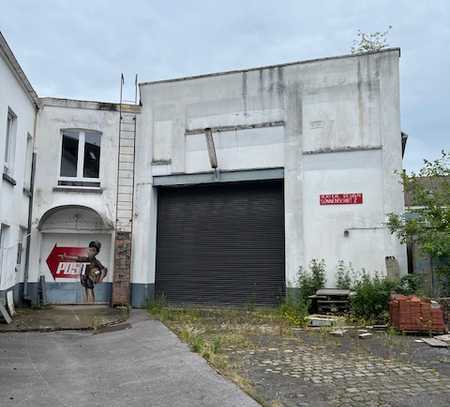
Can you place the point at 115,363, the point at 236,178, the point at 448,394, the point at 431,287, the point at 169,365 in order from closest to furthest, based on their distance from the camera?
the point at 448,394, the point at 169,365, the point at 115,363, the point at 431,287, the point at 236,178

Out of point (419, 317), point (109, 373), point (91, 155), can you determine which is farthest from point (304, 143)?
point (109, 373)

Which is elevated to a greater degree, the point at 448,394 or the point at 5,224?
the point at 5,224

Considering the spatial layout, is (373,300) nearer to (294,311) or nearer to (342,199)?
(294,311)

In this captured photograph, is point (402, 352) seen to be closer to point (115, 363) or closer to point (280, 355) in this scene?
point (280, 355)

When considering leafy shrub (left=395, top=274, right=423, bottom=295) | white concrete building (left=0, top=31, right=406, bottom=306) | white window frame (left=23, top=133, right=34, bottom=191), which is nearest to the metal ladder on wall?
white concrete building (left=0, top=31, right=406, bottom=306)

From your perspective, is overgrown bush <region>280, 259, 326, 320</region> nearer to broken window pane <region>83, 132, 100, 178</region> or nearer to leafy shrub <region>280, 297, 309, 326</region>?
leafy shrub <region>280, 297, 309, 326</region>

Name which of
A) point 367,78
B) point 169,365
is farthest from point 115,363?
point 367,78

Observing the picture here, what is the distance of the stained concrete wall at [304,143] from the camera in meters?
12.4

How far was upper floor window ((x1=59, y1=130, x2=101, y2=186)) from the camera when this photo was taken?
14.5m

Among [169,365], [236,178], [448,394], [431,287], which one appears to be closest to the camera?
[448,394]

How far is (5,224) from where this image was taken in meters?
11.8

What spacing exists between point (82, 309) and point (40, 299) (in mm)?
1476

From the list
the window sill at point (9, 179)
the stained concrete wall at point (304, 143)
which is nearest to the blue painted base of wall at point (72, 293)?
the stained concrete wall at point (304, 143)

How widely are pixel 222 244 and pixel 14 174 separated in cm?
608
